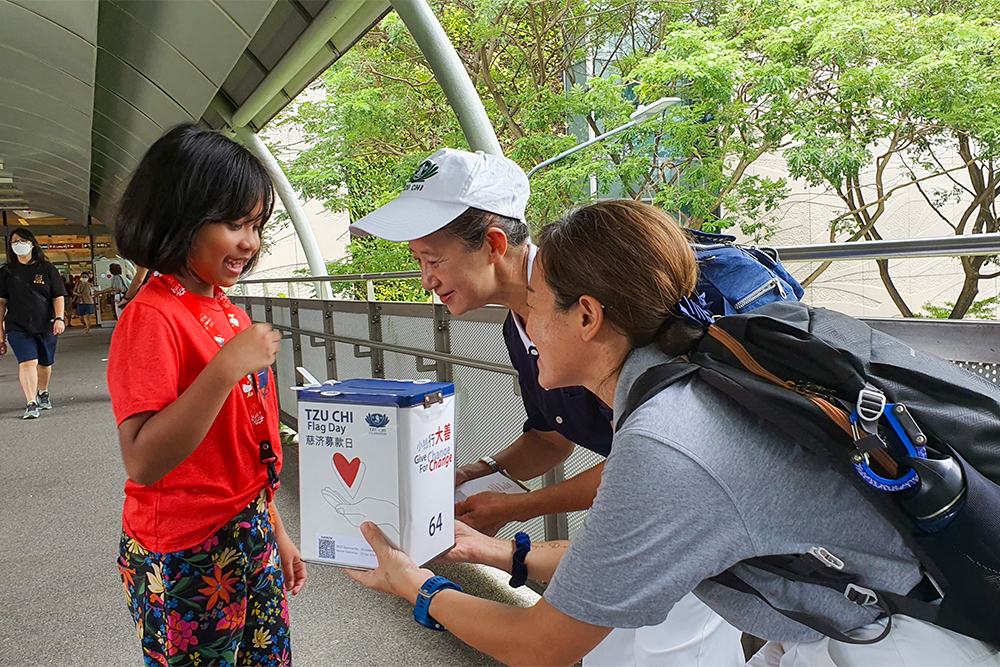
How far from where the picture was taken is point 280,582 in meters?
1.71

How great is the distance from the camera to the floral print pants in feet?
4.90

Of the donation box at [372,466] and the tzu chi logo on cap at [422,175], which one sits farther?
the tzu chi logo on cap at [422,175]

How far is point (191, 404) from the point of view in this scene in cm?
137

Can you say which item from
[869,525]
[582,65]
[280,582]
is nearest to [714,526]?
[869,525]

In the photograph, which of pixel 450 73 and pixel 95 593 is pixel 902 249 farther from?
pixel 450 73

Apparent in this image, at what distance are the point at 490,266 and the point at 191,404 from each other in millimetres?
794

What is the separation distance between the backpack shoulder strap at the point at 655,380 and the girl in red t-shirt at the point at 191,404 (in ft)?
2.28

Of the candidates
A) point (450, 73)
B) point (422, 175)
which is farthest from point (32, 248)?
point (422, 175)

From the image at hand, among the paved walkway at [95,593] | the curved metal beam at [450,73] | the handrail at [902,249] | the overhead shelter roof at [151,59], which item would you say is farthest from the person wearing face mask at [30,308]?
the handrail at [902,249]

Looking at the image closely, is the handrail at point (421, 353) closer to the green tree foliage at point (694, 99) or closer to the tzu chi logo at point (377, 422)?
the tzu chi logo at point (377, 422)

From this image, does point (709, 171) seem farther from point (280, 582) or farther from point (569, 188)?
point (280, 582)

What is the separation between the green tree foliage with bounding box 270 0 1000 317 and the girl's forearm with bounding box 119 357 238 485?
31.6ft

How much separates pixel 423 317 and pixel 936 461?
11.3ft

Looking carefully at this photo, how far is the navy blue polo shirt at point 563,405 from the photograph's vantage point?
179 centimetres
